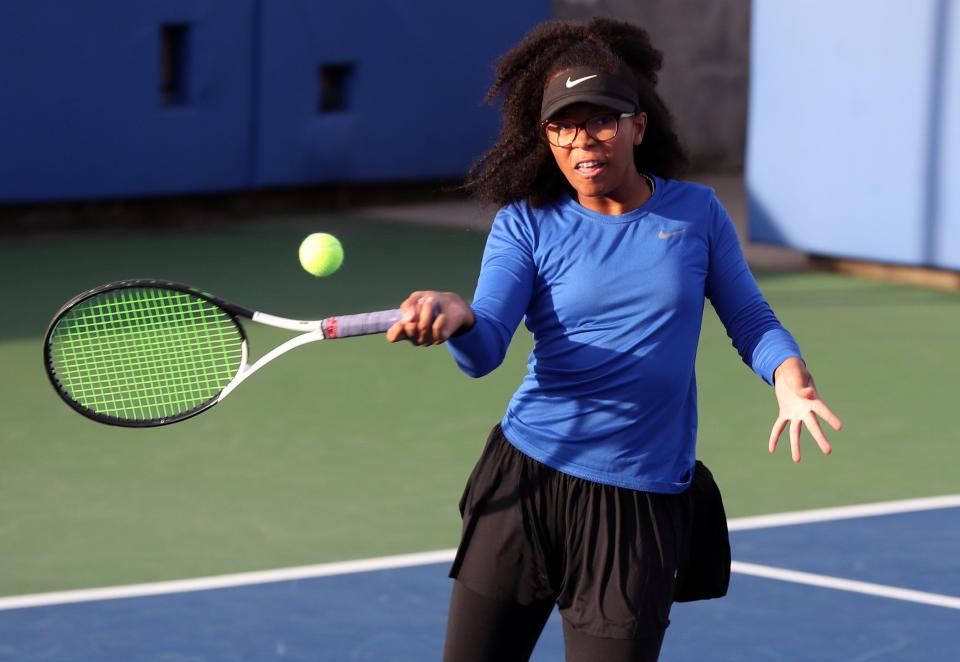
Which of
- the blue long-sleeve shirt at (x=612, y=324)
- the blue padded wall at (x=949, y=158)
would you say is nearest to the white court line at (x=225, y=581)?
the blue long-sleeve shirt at (x=612, y=324)

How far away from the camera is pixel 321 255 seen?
3736 millimetres

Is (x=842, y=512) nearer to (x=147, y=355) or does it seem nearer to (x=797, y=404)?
(x=147, y=355)

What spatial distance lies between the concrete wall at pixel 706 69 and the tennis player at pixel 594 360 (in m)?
12.9

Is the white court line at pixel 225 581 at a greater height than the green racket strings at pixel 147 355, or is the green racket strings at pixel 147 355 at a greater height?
the green racket strings at pixel 147 355

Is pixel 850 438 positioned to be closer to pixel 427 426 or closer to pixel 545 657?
pixel 427 426

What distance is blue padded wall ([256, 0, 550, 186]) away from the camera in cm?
1380

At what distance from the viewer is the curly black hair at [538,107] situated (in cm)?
349

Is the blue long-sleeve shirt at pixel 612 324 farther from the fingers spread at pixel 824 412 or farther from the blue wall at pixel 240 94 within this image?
the blue wall at pixel 240 94

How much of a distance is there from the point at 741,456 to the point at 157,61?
724 cm

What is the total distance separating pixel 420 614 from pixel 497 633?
191 centimetres

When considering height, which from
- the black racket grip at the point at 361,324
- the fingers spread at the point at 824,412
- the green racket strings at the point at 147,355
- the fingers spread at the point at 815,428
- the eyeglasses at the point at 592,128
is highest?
the eyeglasses at the point at 592,128

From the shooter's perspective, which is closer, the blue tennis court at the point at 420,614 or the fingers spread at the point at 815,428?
the fingers spread at the point at 815,428

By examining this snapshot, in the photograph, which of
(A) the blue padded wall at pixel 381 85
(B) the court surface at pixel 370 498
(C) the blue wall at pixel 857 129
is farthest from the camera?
(A) the blue padded wall at pixel 381 85

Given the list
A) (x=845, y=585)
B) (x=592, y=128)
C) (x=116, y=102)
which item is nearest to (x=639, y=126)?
(x=592, y=128)
